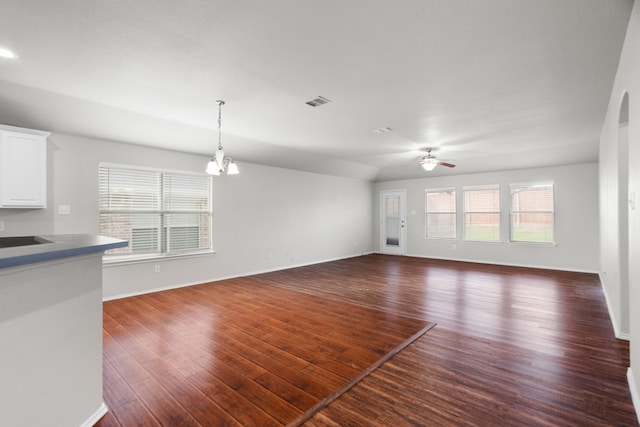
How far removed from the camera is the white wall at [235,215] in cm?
429

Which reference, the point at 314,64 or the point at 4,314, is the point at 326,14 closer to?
the point at 314,64

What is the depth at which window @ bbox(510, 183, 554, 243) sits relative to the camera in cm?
721

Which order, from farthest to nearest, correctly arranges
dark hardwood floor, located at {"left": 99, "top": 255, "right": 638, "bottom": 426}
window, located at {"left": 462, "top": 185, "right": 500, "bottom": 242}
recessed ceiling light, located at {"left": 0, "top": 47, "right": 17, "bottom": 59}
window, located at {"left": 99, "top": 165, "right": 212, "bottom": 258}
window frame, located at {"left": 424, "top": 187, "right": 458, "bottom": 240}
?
window frame, located at {"left": 424, "top": 187, "right": 458, "bottom": 240}
window, located at {"left": 462, "top": 185, "right": 500, "bottom": 242}
window, located at {"left": 99, "top": 165, "right": 212, "bottom": 258}
recessed ceiling light, located at {"left": 0, "top": 47, "right": 17, "bottom": 59}
dark hardwood floor, located at {"left": 99, "top": 255, "right": 638, "bottom": 426}

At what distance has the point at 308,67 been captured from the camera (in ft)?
9.02

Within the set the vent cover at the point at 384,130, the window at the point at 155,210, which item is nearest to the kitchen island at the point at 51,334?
the window at the point at 155,210

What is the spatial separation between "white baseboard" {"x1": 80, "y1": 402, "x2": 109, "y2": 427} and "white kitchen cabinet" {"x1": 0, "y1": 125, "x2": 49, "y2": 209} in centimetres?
310

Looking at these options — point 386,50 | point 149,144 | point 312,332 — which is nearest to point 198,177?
point 149,144

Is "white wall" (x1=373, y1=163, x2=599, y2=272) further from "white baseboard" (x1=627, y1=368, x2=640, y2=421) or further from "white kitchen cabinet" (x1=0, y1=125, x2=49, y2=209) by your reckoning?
"white kitchen cabinet" (x1=0, y1=125, x2=49, y2=209)

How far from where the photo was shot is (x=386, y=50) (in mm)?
2457

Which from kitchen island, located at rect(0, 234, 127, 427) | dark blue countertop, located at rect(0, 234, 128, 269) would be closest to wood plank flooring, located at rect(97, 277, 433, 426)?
kitchen island, located at rect(0, 234, 127, 427)

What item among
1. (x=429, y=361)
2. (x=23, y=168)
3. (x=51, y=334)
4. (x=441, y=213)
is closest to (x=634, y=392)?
(x=429, y=361)

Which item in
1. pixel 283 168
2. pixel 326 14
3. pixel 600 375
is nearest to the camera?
pixel 326 14

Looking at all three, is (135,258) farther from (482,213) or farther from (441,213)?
(482,213)

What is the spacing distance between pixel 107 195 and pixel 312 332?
3.87 metres
